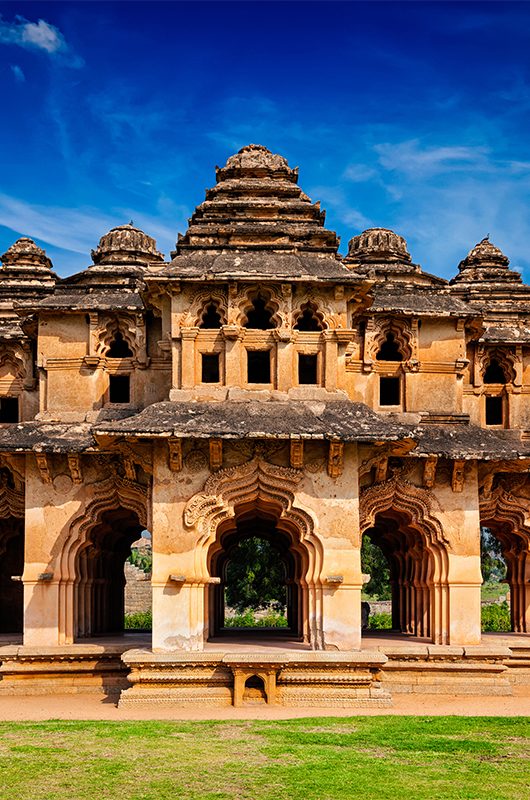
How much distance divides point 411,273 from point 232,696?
10.1 m

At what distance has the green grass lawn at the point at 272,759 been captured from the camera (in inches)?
391

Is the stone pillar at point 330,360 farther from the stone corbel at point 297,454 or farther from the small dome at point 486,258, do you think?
the small dome at point 486,258

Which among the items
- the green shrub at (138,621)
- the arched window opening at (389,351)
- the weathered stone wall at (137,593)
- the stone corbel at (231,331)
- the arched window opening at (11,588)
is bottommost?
the green shrub at (138,621)

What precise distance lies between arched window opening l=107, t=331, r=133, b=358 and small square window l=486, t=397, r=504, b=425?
7615 mm

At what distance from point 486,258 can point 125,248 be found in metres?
8.81

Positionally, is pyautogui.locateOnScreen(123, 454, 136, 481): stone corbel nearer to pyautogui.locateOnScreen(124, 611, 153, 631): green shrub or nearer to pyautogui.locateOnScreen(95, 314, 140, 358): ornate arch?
pyautogui.locateOnScreen(95, 314, 140, 358): ornate arch

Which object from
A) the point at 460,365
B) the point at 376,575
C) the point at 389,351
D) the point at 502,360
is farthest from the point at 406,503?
the point at 376,575

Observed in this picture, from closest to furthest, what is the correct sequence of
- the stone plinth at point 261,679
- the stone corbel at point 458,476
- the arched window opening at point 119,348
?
the stone plinth at point 261,679 < the stone corbel at point 458,476 < the arched window opening at point 119,348

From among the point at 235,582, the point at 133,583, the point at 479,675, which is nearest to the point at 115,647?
the point at 479,675

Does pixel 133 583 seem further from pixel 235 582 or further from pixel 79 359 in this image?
pixel 79 359

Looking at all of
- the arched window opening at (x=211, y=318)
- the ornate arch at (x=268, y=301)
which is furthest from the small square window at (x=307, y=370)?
the arched window opening at (x=211, y=318)

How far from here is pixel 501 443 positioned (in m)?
19.4

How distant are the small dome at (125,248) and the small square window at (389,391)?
5.90 meters

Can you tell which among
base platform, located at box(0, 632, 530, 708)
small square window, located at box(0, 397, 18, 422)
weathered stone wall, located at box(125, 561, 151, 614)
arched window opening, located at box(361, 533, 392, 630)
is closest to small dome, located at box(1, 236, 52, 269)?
small square window, located at box(0, 397, 18, 422)
